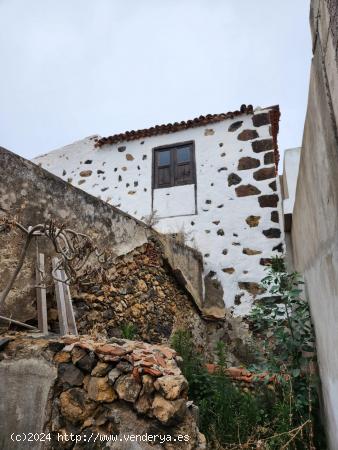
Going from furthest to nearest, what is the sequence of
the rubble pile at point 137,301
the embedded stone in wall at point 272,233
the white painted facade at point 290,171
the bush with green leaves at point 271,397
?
the embedded stone in wall at point 272,233
the white painted facade at point 290,171
the rubble pile at point 137,301
the bush with green leaves at point 271,397

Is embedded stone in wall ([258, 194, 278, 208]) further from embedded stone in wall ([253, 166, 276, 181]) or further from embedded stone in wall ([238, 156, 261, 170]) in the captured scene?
embedded stone in wall ([238, 156, 261, 170])

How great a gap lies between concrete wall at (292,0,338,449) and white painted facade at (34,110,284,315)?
2659mm

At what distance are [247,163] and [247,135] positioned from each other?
1.75 feet

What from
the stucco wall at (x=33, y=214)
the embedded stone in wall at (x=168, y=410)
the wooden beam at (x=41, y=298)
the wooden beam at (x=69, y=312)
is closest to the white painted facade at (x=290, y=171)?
the stucco wall at (x=33, y=214)

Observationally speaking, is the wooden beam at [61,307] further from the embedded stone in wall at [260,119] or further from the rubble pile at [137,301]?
the embedded stone in wall at [260,119]

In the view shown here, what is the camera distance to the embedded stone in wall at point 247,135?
6316mm

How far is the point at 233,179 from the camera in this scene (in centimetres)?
622

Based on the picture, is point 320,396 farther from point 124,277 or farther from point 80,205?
point 80,205

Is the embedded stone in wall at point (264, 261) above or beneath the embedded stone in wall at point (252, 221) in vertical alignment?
beneath

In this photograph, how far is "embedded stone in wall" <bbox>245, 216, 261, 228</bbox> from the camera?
230 inches

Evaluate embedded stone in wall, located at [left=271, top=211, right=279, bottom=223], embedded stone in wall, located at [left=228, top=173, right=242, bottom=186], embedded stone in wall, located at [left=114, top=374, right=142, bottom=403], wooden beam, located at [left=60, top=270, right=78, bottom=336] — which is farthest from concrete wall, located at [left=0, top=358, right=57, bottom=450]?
embedded stone in wall, located at [left=228, top=173, right=242, bottom=186]

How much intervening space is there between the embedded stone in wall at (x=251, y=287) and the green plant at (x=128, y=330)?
7.18 feet

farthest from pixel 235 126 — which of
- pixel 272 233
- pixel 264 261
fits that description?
pixel 264 261

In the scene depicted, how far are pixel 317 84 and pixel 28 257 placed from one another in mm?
2672
